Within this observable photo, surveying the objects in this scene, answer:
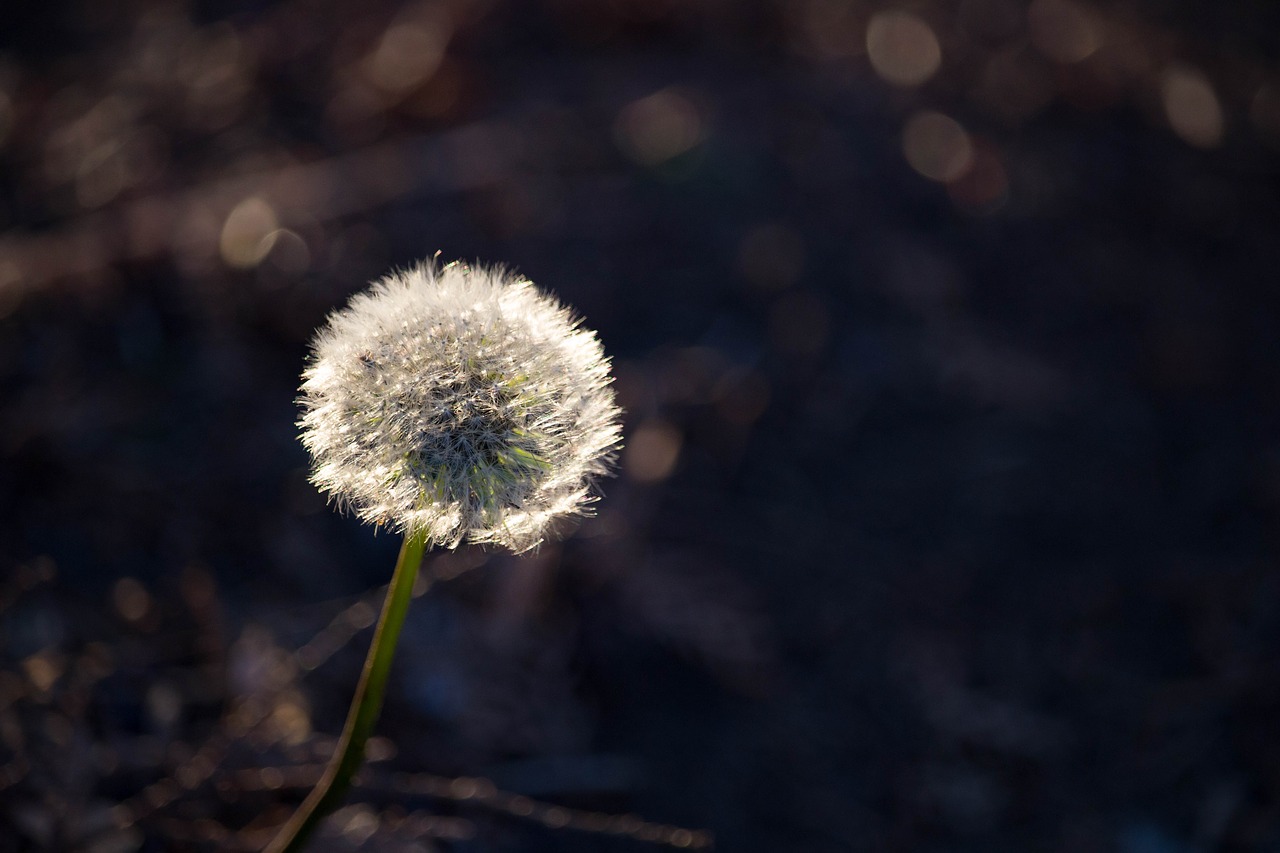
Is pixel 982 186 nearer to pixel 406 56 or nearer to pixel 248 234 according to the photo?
pixel 406 56

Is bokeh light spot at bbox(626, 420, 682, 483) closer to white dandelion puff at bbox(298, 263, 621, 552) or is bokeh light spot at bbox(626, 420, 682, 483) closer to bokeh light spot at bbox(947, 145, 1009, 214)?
white dandelion puff at bbox(298, 263, 621, 552)

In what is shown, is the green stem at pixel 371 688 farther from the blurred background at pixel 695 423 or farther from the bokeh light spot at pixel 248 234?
the bokeh light spot at pixel 248 234

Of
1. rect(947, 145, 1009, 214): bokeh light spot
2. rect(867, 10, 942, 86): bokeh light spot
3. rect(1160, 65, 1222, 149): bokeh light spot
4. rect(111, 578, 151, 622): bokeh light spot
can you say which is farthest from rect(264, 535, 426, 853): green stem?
rect(1160, 65, 1222, 149): bokeh light spot

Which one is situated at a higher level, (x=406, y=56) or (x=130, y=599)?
(x=406, y=56)

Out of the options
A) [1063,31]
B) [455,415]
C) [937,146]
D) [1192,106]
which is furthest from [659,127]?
[455,415]

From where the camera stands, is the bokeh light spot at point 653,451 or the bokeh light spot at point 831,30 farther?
the bokeh light spot at point 831,30

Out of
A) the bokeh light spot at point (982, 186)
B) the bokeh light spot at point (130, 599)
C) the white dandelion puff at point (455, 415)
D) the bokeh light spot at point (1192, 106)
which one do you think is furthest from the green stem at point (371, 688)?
the bokeh light spot at point (1192, 106)

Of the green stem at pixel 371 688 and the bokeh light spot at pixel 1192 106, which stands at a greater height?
the bokeh light spot at pixel 1192 106
